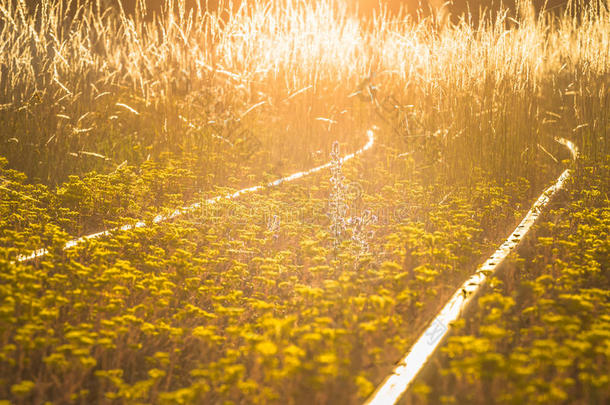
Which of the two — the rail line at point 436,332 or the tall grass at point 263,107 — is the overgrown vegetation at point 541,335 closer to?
the rail line at point 436,332

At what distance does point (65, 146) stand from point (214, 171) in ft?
7.11

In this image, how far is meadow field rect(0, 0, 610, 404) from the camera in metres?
3.50

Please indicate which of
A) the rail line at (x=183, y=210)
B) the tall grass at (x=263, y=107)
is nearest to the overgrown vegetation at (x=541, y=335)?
the tall grass at (x=263, y=107)

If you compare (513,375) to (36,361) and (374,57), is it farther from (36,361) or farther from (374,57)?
(374,57)

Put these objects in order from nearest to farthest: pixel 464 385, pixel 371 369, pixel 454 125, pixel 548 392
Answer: pixel 548 392, pixel 464 385, pixel 371 369, pixel 454 125

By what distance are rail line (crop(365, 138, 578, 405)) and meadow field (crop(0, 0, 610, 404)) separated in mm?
72

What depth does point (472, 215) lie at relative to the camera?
6.67 m

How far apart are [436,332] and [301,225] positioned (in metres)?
2.94

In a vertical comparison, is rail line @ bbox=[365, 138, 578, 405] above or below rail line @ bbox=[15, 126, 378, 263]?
above

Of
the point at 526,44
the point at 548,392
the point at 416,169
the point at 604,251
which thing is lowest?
the point at 416,169

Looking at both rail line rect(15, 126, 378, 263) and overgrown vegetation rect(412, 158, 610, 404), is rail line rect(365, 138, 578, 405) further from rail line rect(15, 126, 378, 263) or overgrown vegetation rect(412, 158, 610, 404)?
rail line rect(15, 126, 378, 263)

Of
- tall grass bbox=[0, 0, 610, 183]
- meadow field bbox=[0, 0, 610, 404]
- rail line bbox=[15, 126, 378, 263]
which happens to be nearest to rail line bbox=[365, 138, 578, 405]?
meadow field bbox=[0, 0, 610, 404]

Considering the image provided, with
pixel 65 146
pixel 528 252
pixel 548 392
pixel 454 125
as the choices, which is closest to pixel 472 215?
pixel 528 252

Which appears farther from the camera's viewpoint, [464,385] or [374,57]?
[374,57]
